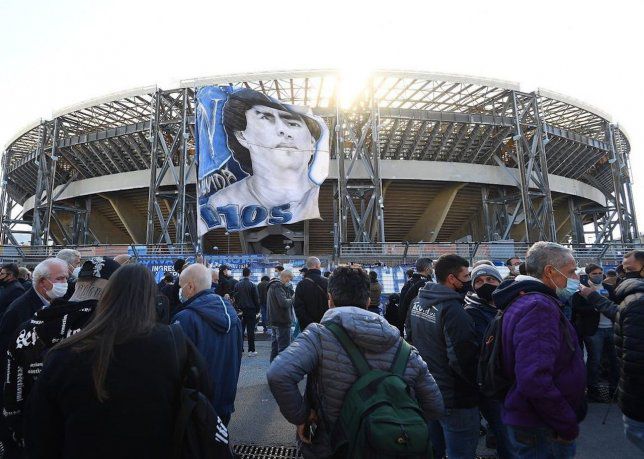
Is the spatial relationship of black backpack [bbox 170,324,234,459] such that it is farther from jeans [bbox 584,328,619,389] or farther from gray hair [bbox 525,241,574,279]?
jeans [bbox 584,328,619,389]

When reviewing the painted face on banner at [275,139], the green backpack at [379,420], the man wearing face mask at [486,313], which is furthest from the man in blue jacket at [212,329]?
the painted face on banner at [275,139]

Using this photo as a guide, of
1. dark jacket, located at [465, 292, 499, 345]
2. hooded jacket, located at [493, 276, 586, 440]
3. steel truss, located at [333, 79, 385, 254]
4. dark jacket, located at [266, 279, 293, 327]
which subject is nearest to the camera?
hooded jacket, located at [493, 276, 586, 440]

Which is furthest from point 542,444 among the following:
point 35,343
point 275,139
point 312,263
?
point 275,139

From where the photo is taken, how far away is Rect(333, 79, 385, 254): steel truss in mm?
19594

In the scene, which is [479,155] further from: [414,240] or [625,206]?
[625,206]

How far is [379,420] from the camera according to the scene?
160 cm

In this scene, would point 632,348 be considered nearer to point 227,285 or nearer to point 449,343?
point 449,343

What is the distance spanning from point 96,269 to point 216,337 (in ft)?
3.32

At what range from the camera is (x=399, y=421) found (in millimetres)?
1596

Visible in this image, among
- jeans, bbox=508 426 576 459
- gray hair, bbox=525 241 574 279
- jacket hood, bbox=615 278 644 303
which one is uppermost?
gray hair, bbox=525 241 574 279

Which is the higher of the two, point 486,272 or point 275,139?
point 275,139

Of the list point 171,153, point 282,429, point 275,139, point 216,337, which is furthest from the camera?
point 171,153

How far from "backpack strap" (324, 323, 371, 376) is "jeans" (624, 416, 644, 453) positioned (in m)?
1.96

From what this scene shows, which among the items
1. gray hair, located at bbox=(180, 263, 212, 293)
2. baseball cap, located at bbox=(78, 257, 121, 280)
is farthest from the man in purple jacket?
baseball cap, located at bbox=(78, 257, 121, 280)
